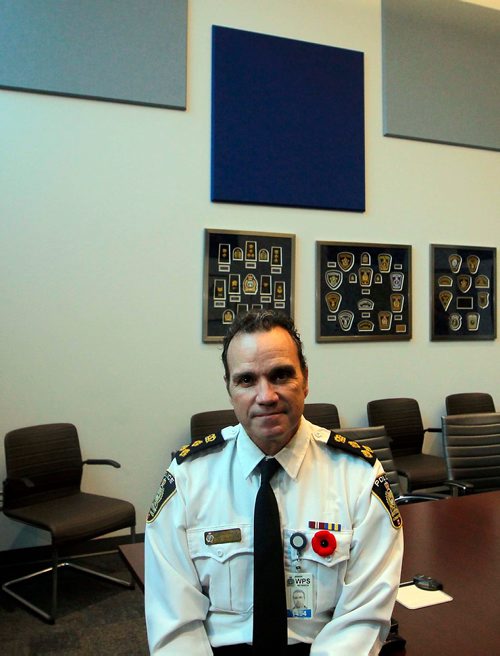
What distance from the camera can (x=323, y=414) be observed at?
4.04m

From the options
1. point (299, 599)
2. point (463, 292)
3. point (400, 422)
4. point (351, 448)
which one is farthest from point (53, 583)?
point (463, 292)

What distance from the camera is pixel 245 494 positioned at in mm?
1366

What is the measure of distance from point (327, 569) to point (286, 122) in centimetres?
355

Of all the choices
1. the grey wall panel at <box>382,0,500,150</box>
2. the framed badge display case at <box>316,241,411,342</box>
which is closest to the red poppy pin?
the framed badge display case at <box>316,241,411,342</box>

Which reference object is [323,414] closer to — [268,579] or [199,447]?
[199,447]

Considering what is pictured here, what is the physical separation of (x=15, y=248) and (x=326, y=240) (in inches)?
86.5

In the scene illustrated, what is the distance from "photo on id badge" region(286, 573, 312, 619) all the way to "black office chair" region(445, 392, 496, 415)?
3.57 m

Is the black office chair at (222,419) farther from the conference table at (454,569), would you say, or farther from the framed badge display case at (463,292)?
the conference table at (454,569)

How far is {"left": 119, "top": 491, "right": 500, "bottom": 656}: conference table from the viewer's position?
51.2 inches

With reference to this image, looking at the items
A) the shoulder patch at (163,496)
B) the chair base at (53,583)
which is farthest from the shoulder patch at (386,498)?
the chair base at (53,583)

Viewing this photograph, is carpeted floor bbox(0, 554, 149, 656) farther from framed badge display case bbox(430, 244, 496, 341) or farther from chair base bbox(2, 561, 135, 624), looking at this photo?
framed badge display case bbox(430, 244, 496, 341)

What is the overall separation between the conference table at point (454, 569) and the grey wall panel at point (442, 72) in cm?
324

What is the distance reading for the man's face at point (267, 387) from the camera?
1337 mm

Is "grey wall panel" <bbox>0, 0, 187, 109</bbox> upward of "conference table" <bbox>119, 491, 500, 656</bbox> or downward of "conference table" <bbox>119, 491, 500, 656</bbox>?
upward
